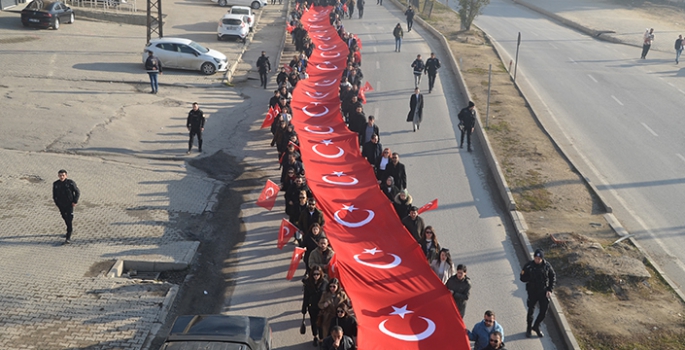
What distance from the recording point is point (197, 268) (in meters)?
13.5

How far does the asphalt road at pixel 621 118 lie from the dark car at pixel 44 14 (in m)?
23.9

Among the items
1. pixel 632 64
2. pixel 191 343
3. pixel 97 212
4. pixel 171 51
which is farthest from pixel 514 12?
pixel 191 343

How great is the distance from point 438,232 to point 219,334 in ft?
24.3

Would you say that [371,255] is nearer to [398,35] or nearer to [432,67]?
[432,67]

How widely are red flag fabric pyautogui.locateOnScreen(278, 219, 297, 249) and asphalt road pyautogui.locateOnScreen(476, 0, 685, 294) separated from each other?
7.84 metres

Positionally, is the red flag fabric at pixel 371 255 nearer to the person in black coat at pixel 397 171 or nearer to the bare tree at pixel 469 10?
the person in black coat at pixel 397 171

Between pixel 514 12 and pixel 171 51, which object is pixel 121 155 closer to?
pixel 171 51

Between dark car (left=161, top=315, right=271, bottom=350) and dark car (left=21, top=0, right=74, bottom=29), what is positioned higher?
dark car (left=21, top=0, right=74, bottom=29)

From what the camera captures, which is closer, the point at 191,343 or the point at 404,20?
the point at 191,343

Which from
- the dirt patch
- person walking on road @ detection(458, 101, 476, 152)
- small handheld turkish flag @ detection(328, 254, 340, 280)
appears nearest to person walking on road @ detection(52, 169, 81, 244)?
small handheld turkish flag @ detection(328, 254, 340, 280)

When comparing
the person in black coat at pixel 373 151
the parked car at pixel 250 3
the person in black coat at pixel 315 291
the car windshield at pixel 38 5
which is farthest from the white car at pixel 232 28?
the person in black coat at pixel 315 291

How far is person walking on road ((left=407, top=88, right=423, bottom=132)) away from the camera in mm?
22656

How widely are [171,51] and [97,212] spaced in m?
16.7

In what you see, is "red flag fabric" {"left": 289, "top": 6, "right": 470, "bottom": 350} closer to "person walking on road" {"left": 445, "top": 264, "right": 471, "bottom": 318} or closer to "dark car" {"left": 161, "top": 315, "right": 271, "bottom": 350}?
"person walking on road" {"left": 445, "top": 264, "right": 471, "bottom": 318}
